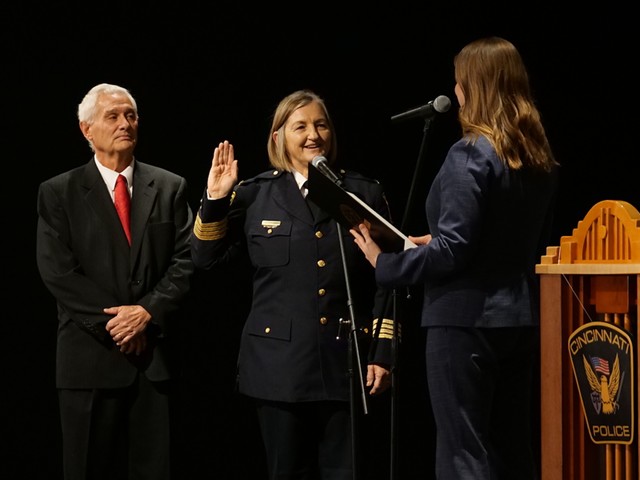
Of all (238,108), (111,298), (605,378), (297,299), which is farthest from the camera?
(238,108)

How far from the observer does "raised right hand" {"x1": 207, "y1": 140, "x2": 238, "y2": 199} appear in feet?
9.93

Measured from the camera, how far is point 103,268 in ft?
10.7

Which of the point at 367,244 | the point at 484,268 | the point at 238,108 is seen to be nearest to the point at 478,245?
the point at 484,268

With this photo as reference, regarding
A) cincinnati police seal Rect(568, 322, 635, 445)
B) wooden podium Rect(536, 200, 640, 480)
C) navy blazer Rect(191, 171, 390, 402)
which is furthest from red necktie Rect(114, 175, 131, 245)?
cincinnati police seal Rect(568, 322, 635, 445)

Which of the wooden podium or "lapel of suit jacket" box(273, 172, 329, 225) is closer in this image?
the wooden podium

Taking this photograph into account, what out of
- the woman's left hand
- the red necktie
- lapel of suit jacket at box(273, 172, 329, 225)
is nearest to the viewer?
the woman's left hand

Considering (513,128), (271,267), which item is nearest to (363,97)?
(271,267)

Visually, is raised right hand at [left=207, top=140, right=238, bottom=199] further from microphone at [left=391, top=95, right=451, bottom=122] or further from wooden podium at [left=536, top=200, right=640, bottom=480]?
wooden podium at [left=536, top=200, right=640, bottom=480]

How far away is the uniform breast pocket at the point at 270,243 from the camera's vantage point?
305 centimetres

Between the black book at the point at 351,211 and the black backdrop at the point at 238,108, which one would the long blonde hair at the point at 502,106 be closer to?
the black book at the point at 351,211

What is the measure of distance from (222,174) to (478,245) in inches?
37.6

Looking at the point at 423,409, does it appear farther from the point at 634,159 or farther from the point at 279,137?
the point at 279,137

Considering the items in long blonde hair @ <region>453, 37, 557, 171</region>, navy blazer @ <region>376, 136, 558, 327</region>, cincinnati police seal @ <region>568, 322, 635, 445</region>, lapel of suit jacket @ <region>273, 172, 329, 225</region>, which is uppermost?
long blonde hair @ <region>453, 37, 557, 171</region>

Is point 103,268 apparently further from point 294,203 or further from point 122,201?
point 294,203
